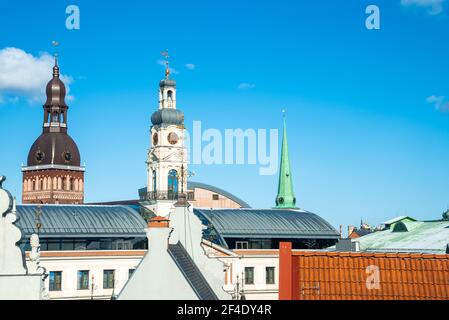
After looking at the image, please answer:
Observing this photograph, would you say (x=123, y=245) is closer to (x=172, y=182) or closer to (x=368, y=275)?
(x=172, y=182)

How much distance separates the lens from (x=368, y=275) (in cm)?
2886

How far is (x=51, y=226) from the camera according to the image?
80.6 meters

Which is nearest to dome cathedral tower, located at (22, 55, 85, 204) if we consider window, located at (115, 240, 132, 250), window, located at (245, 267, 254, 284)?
window, located at (115, 240, 132, 250)

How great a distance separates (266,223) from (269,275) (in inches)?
335

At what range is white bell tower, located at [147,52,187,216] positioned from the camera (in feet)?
306

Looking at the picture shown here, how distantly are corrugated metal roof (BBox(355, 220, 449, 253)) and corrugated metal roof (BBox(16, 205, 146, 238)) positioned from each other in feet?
90.1

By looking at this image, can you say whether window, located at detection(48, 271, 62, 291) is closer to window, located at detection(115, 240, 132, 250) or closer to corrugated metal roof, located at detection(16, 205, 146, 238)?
corrugated metal roof, located at detection(16, 205, 146, 238)

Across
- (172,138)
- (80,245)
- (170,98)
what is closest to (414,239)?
(80,245)

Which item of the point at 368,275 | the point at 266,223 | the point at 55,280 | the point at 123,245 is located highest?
the point at 266,223

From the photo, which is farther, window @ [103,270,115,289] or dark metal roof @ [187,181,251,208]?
dark metal roof @ [187,181,251,208]

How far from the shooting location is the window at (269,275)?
3415 inches

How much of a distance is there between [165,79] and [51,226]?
25385 mm
